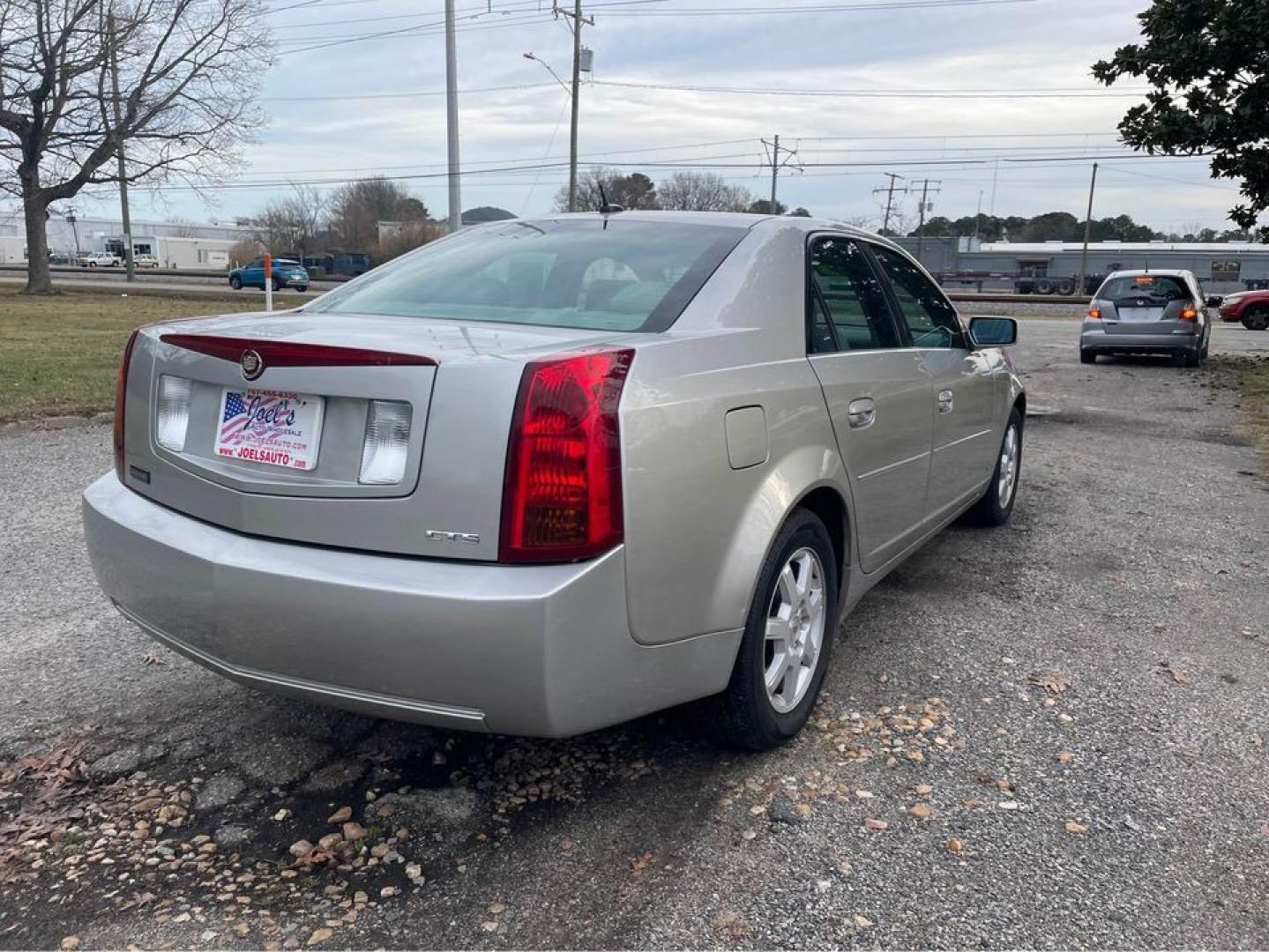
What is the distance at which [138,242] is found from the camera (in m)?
102

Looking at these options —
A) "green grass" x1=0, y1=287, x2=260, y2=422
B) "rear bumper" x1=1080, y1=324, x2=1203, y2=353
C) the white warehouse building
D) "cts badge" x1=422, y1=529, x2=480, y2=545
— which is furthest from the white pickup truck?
"cts badge" x1=422, y1=529, x2=480, y2=545

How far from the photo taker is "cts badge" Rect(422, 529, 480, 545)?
231 centimetres

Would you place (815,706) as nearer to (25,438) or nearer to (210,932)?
(210,932)

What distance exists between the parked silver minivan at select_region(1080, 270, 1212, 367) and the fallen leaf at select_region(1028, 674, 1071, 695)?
14.0 m

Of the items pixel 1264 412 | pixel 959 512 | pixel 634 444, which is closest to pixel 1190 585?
pixel 959 512

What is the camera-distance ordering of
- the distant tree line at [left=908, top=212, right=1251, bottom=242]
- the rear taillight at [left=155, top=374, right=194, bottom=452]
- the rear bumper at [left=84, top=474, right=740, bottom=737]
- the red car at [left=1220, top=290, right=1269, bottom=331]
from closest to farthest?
the rear bumper at [left=84, top=474, right=740, bottom=737], the rear taillight at [left=155, top=374, right=194, bottom=452], the red car at [left=1220, top=290, right=1269, bottom=331], the distant tree line at [left=908, top=212, right=1251, bottom=242]

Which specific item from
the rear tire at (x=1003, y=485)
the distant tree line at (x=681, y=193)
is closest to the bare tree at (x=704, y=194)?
the distant tree line at (x=681, y=193)

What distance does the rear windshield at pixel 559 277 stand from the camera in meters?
3.03

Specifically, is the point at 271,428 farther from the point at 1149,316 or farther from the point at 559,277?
the point at 1149,316

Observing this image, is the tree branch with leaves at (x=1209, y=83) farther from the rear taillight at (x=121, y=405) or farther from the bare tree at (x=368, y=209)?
the bare tree at (x=368, y=209)

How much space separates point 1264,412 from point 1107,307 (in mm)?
5495

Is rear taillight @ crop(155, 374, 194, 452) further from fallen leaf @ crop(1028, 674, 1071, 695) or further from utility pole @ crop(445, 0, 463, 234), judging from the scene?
utility pole @ crop(445, 0, 463, 234)

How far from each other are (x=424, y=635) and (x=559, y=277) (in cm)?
144

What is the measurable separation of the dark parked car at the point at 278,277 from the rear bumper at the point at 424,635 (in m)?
40.2
